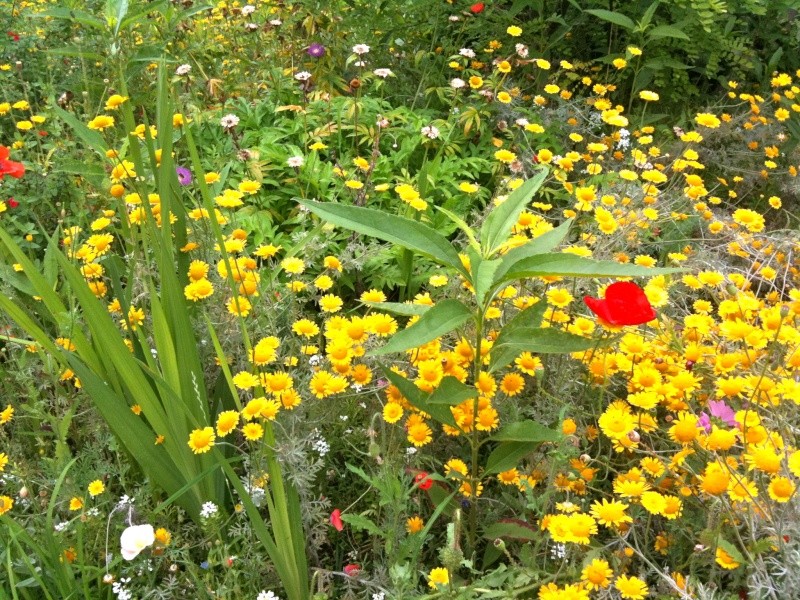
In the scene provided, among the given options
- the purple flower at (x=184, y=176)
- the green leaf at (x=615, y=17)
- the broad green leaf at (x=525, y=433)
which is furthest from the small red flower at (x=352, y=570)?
the green leaf at (x=615, y=17)

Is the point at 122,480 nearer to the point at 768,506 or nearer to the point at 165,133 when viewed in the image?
the point at 165,133

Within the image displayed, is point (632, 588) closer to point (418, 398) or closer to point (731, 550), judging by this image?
point (731, 550)

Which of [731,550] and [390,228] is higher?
[390,228]

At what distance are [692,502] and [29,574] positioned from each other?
135 cm

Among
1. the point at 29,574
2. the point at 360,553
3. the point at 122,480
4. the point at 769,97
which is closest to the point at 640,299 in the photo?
the point at 360,553

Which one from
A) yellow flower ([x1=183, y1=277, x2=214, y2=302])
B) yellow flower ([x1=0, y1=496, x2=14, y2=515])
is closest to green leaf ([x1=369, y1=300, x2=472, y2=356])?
yellow flower ([x1=183, y1=277, x2=214, y2=302])

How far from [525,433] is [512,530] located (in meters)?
0.20

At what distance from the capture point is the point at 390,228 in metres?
1.26

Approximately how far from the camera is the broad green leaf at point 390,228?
4.04ft

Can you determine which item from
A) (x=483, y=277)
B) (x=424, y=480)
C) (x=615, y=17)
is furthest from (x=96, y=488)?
(x=615, y=17)

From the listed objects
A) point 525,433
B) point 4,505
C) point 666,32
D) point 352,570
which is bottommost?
point 352,570

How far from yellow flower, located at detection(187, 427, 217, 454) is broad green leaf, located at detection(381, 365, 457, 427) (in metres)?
0.35

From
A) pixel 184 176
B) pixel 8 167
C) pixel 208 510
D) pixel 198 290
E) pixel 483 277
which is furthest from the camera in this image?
pixel 184 176

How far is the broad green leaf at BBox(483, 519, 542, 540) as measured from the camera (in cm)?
137
